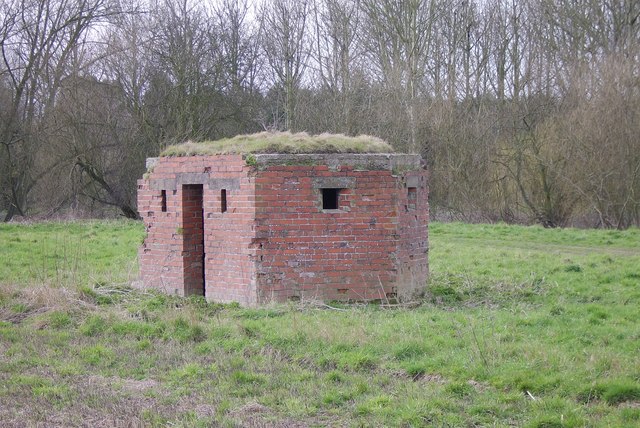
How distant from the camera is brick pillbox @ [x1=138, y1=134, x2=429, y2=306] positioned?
991 centimetres

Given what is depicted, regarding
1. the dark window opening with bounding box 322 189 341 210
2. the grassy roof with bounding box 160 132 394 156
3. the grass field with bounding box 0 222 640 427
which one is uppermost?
the grassy roof with bounding box 160 132 394 156

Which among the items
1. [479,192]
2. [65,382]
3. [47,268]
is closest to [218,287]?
[65,382]

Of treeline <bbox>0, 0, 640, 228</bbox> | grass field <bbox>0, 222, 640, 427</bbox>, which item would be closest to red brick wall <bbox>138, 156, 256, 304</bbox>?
grass field <bbox>0, 222, 640, 427</bbox>

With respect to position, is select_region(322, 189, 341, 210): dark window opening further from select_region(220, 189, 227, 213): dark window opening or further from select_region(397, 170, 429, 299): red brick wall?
select_region(220, 189, 227, 213): dark window opening

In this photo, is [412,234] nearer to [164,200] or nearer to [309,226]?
[309,226]

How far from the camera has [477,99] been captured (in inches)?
1130

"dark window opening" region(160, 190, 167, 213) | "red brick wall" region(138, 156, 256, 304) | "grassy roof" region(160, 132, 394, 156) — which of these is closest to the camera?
"red brick wall" region(138, 156, 256, 304)

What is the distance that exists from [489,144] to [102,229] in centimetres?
1331

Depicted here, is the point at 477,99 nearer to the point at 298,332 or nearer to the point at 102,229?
the point at 102,229

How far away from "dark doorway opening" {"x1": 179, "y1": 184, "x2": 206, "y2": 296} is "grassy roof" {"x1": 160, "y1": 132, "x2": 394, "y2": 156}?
66cm

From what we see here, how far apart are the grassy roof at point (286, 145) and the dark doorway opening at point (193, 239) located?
66cm

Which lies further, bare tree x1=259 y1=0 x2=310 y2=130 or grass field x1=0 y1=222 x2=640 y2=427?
bare tree x1=259 y1=0 x2=310 y2=130

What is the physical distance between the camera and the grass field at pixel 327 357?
19.5 feet

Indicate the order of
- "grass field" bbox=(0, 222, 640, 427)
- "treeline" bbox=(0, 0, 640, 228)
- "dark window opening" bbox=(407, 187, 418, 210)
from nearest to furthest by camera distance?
1. "grass field" bbox=(0, 222, 640, 427)
2. "dark window opening" bbox=(407, 187, 418, 210)
3. "treeline" bbox=(0, 0, 640, 228)
